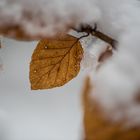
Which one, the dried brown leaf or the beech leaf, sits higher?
the beech leaf

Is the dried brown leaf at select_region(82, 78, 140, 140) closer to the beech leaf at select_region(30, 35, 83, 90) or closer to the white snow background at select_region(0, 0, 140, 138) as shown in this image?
the white snow background at select_region(0, 0, 140, 138)

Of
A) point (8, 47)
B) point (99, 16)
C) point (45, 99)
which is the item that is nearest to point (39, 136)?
point (45, 99)

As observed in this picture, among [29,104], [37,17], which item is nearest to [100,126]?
[37,17]

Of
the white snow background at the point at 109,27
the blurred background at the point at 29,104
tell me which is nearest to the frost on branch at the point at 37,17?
the white snow background at the point at 109,27

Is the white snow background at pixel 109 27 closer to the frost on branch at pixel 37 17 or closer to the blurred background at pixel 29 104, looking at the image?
the frost on branch at pixel 37 17

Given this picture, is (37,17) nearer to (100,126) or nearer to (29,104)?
(100,126)

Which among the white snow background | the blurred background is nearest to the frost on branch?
the white snow background

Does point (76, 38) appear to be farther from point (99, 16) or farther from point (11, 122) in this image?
point (11, 122)
